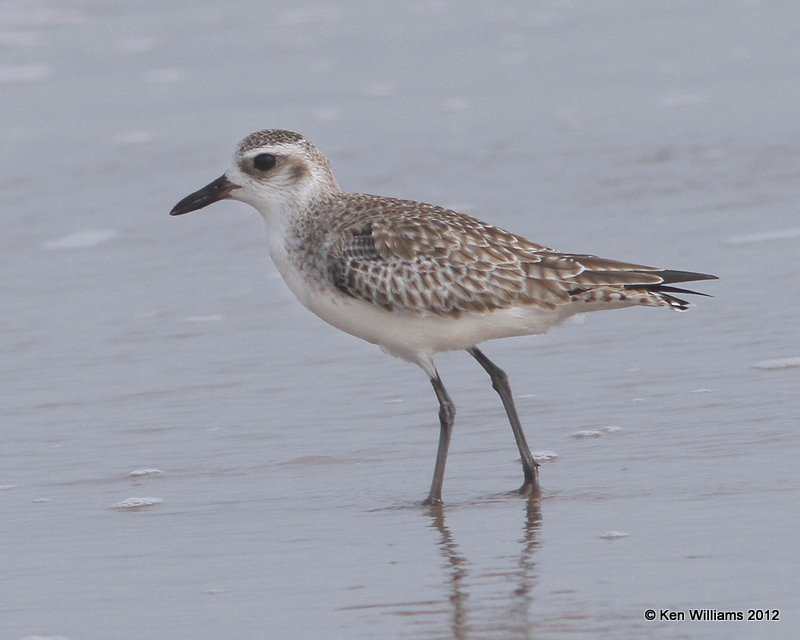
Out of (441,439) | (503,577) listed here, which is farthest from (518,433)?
(503,577)

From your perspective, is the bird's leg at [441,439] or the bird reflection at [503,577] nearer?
the bird reflection at [503,577]

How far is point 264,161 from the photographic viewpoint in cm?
877

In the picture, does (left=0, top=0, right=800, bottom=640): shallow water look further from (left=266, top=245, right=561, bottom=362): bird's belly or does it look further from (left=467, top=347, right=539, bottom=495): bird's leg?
(left=266, top=245, right=561, bottom=362): bird's belly

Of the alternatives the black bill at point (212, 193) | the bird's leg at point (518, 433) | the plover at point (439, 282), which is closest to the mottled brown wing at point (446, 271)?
the plover at point (439, 282)

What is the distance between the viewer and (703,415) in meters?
8.98

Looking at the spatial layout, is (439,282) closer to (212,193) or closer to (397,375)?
(212,193)

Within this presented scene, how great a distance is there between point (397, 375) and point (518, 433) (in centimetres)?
214

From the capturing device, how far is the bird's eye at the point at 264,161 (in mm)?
8750

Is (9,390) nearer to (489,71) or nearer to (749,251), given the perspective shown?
(749,251)

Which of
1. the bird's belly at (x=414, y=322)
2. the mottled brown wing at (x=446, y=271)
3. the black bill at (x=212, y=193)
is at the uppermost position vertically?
the black bill at (x=212, y=193)

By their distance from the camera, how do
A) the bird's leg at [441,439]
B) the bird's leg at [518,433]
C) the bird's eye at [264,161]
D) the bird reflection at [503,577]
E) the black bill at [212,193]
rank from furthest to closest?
1. the black bill at [212,193]
2. the bird's eye at [264,161]
3. the bird's leg at [518,433]
4. the bird's leg at [441,439]
5. the bird reflection at [503,577]

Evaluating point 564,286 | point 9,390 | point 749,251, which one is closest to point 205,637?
point 564,286

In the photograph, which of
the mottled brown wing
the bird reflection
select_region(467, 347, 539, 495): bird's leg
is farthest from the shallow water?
the mottled brown wing

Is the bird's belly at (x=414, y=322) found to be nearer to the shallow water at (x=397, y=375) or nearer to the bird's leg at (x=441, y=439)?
the bird's leg at (x=441, y=439)
